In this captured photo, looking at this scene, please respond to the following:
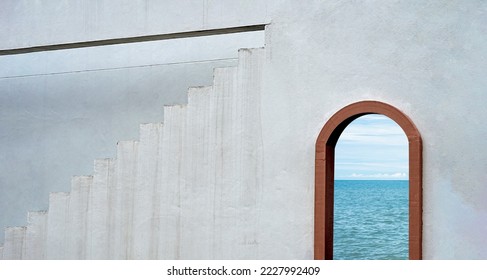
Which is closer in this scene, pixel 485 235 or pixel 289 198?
pixel 485 235

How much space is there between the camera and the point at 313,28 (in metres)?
7.63

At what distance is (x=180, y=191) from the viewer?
7.97 m

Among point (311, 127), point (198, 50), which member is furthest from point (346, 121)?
point (198, 50)

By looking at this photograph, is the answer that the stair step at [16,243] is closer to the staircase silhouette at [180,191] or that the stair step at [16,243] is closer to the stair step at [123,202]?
the staircase silhouette at [180,191]

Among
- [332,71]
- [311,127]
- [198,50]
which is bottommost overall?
[311,127]

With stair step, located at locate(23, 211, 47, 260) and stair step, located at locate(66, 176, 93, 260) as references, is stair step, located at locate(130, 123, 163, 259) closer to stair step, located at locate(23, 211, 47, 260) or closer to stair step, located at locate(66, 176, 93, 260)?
stair step, located at locate(66, 176, 93, 260)

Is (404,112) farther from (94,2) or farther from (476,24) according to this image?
(94,2)

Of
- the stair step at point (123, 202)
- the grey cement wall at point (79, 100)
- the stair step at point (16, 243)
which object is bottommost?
the stair step at point (16, 243)

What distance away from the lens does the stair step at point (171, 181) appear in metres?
7.98

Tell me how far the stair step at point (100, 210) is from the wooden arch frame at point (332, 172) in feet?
7.28

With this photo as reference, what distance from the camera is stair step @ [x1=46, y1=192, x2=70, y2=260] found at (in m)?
8.36

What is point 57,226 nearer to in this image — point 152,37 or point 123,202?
point 123,202

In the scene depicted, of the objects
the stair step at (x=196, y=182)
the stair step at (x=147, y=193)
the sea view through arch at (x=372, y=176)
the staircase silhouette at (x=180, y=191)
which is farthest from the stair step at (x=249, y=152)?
the sea view through arch at (x=372, y=176)
